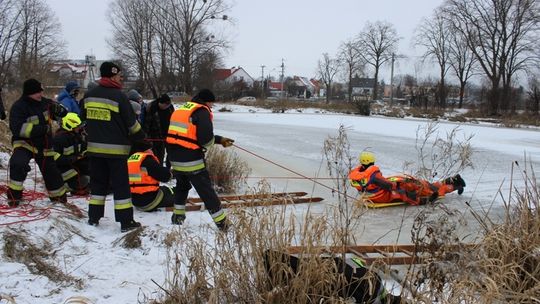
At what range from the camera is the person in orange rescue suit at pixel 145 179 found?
5.42 m

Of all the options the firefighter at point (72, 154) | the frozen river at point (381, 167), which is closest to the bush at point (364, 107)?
the frozen river at point (381, 167)

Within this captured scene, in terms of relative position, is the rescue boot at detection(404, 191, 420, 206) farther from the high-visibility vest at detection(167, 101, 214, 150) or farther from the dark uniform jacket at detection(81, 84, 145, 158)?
the dark uniform jacket at detection(81, 84, 145, 158)

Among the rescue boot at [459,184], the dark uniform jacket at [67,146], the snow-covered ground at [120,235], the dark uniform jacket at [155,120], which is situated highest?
the dark uniform jacket at [155,120]

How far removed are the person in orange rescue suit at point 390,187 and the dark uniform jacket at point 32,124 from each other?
393 cm

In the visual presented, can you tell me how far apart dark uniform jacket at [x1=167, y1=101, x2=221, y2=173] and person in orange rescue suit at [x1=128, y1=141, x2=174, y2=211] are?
638mm

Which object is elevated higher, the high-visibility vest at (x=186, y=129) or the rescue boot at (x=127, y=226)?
the high-visibility vest at (x=186, y=129)

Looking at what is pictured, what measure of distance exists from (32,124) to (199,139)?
1886 mm

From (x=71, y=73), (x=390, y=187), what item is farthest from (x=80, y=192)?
(x=71, y=73)

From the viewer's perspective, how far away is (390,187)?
645 cm

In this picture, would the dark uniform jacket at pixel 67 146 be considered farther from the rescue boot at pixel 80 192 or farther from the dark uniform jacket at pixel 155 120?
the dark uniform jacket at pixel 155 120

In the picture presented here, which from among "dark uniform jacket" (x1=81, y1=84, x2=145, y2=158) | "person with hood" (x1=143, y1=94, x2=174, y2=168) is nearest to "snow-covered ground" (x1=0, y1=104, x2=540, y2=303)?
"dark uniform jacket" (x1=81, y1=84, x2=145, y2=158)

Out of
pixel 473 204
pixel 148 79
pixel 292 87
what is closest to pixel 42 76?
pixel 473 204

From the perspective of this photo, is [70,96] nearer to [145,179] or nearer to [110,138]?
[145,179]

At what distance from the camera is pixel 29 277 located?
3.28 m
